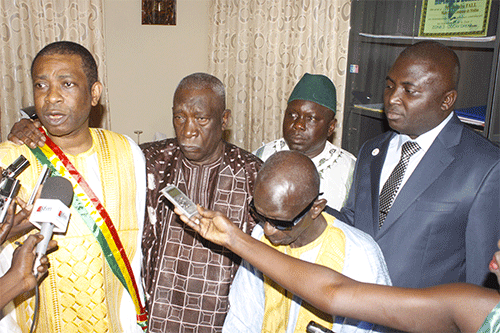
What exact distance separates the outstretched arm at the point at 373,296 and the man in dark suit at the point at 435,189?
1.93ft

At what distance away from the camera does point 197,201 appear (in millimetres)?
2080

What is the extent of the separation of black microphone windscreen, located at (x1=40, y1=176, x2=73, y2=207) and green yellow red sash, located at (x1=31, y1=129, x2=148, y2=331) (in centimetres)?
32

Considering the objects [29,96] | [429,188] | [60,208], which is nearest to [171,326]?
[60,208]

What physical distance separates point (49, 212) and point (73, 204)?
0.51 metres

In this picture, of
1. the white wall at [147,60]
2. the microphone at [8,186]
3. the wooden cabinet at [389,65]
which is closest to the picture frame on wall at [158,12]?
the white wall at [147,60]

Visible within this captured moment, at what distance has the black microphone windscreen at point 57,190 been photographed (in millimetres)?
1437

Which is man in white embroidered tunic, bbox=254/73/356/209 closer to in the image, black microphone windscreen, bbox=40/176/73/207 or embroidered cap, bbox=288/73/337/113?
embroidered cap, bbox=288/73/337/113

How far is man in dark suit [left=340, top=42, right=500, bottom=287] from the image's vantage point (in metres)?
1.69

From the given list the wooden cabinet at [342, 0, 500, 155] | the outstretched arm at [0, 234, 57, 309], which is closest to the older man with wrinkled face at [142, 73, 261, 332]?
the outstretched arm at [0, 234, 57, 309]

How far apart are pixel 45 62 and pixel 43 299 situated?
1.06 m

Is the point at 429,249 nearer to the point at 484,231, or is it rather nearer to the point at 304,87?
the point at 484,231

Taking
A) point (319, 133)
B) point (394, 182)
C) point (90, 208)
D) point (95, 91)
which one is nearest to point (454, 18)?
point (319, 133)

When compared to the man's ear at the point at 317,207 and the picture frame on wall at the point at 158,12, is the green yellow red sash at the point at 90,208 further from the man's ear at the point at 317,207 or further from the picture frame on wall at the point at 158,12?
the picture frame on wall at the point at 158,12

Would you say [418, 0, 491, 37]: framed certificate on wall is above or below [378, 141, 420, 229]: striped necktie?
above
